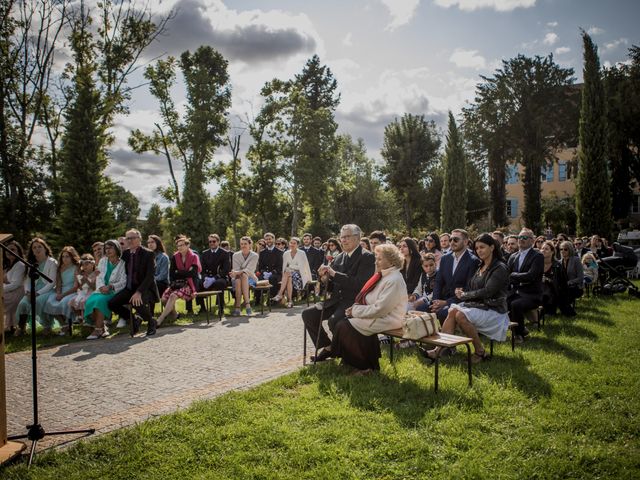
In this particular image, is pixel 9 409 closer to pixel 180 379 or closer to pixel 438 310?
pixel 180 379

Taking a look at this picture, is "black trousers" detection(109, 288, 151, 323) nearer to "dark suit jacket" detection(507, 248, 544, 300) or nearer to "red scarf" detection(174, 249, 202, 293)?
"red scarf" detection(174, 249, 202, 293)

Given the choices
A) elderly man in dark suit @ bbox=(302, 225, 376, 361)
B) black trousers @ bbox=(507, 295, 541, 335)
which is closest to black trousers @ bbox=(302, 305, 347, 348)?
elderly man in dark suit @ bbox=(302, 225, 376, 361)

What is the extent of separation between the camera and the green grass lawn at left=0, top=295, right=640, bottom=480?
11.4 feet

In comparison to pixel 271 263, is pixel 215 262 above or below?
above

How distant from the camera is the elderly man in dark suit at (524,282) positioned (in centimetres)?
793

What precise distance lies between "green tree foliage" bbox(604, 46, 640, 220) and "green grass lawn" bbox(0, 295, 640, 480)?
3237 cm

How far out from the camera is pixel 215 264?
1273 centimetres

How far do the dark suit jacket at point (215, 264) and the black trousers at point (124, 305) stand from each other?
11.5 ft

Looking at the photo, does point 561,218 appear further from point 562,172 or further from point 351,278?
point 351,278

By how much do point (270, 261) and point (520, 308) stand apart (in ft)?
27.7

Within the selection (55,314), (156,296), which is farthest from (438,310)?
(55,314)

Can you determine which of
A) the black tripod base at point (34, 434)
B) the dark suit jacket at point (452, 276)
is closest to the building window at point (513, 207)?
the dark suit jacket at point (452, 276)

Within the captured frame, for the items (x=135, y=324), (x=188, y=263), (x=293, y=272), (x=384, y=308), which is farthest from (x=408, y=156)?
(x=384, y=308)

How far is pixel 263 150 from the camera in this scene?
39.5 metres
